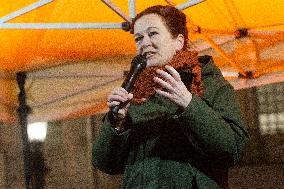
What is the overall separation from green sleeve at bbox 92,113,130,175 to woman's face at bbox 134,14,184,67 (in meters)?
0.31

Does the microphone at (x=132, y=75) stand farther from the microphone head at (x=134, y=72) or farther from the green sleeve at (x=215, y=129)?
the green sleeve at (x=215, y=129)

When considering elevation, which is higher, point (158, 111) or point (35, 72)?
point (35, 72)

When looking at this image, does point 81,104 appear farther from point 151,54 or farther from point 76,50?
point 151,54

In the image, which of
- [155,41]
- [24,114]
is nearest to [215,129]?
[155,41]

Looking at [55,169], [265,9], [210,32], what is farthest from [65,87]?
[55,169]

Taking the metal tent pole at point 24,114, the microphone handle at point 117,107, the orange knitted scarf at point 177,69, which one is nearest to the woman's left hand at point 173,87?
the orange knitted scarf at point 177,69

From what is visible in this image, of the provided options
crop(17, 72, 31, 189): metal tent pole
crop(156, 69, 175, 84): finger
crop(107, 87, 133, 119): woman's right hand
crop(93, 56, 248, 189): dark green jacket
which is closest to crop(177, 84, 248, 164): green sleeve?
crop(93, 56, 248, 189): dark green jacket

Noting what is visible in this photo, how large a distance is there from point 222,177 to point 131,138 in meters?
0.39

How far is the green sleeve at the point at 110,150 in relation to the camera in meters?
1.64

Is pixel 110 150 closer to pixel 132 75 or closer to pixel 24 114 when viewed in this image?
pixel 132 75

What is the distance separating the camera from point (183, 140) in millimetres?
1520

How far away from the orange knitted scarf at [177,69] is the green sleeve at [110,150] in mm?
154

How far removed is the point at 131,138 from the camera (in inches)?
64.3

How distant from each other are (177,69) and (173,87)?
21 centimetres
